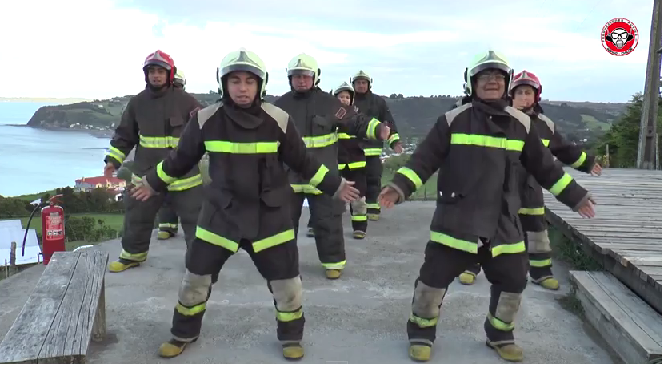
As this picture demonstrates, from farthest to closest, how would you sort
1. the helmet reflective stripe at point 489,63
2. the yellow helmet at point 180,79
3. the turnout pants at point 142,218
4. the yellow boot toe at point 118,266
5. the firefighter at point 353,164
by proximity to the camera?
the firefighter at point 353,164 → the yellow helmet at point 180,79 → the yellow boot toe at point 118,266 → the turnout pants at point 142,218 → the helmet reflective stripe at point 489,63

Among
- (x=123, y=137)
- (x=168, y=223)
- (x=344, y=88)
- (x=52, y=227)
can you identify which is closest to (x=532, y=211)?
(x=344, y=88)

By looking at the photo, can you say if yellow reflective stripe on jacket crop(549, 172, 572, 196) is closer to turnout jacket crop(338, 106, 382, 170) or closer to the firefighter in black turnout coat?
the firefighter in black turnout coat

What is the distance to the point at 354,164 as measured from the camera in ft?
25.9

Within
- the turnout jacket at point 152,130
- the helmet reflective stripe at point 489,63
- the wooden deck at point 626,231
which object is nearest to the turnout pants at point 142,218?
the turnout jacket at point 152,130

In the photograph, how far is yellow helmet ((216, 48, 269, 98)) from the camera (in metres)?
3.47

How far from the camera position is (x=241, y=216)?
358 cm

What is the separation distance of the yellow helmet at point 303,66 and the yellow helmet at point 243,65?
1.86 meters

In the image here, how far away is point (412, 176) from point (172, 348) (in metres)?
1.99

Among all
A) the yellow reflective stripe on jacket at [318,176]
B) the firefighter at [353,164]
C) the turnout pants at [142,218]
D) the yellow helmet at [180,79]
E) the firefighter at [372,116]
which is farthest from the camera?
the firefighter at [372,116]

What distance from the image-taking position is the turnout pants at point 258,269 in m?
3.64

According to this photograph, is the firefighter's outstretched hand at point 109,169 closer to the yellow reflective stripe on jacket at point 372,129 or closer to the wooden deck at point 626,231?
the yellow reflective stripe on jacket at point 372,129

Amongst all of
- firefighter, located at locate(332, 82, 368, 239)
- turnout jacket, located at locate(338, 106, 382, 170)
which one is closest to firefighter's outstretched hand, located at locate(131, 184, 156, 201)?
firefighter, located at locate(332, 82, 368, 239)

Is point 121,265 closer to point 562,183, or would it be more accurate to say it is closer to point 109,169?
point 109,169

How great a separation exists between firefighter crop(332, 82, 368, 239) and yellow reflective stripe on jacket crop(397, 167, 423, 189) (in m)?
3.89
